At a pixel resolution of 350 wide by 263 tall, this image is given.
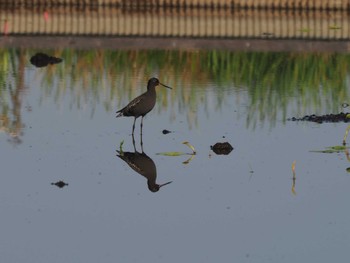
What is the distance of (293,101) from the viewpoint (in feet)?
57.4

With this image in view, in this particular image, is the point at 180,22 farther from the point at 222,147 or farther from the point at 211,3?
the point at 222,147

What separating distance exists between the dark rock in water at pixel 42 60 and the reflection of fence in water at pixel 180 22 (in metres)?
4.01

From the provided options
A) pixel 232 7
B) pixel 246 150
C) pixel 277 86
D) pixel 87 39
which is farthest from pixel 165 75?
pixel 232 7

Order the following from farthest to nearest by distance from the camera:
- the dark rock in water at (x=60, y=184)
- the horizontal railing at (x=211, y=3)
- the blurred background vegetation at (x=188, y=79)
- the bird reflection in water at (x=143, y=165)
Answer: the horizontal railing at (x=211, y=3)
the blurred background vegetation at (x=188, y=79)
the bird reflection in water at (x=143, y=165)
the dark rock in water at (x=60, y=184)

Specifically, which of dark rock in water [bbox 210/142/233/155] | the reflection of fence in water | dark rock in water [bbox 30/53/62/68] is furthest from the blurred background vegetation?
the reflection of fence in water

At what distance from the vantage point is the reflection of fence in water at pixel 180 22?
26.8 metres

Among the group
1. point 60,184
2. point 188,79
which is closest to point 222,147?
point 60,184

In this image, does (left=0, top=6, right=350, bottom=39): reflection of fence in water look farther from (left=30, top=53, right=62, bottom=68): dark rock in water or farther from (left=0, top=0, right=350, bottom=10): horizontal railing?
(left=30, top=53, right=62, bottom=68): dark rock in water

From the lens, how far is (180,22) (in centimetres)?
2867

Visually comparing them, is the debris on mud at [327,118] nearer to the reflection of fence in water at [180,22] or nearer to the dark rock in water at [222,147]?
the dark rock in water at [222,147]

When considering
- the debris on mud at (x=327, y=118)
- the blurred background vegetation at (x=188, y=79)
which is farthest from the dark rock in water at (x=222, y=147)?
the debris on mud at (x=327, y=118)

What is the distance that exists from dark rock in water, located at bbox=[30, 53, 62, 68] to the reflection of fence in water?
13.2 feet

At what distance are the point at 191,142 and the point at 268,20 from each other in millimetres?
15724

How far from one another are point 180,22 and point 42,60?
6.92 m
